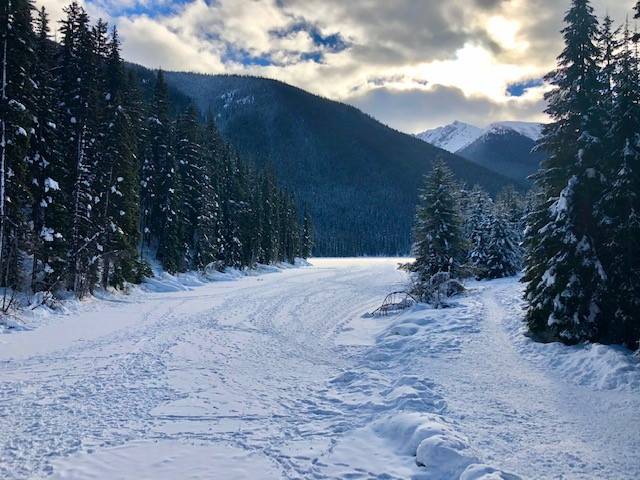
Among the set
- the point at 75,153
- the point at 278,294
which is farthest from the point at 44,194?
the point at 278,294

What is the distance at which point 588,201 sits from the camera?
47.7ft

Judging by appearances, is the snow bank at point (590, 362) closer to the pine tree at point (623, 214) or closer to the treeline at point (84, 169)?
the pine tree at point (623, 214)

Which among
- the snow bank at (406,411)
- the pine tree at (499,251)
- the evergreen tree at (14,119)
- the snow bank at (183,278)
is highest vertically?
the evergreen tree at (14,119)

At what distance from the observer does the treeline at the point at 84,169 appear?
19.7 m

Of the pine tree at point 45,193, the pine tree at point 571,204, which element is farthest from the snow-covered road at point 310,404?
the pine tree at point 45,193

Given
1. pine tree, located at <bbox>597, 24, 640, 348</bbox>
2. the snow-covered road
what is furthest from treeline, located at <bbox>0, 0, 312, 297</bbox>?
pine tree, located at <bbox>597, 24, 640, 348</bbox>

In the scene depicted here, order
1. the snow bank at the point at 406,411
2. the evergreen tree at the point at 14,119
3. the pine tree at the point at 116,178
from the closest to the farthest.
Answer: the snow bank at the point at 406,411 → the evergreen tree at the point at 14,119 → the pine tree at the point at 116,178

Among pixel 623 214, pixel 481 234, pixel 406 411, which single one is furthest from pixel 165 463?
pixel 481 234

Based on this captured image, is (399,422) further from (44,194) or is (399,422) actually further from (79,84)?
(79,84)

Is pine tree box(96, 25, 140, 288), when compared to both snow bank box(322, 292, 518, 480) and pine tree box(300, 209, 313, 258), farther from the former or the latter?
pine tree box(300, 209, 313, 258)

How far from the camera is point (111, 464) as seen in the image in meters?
6.56

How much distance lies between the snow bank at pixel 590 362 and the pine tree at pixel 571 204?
831mm

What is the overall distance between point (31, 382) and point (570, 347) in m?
14.6

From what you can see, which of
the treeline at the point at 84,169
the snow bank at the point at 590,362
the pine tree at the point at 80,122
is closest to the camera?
the snow bank at the point at 590,362
